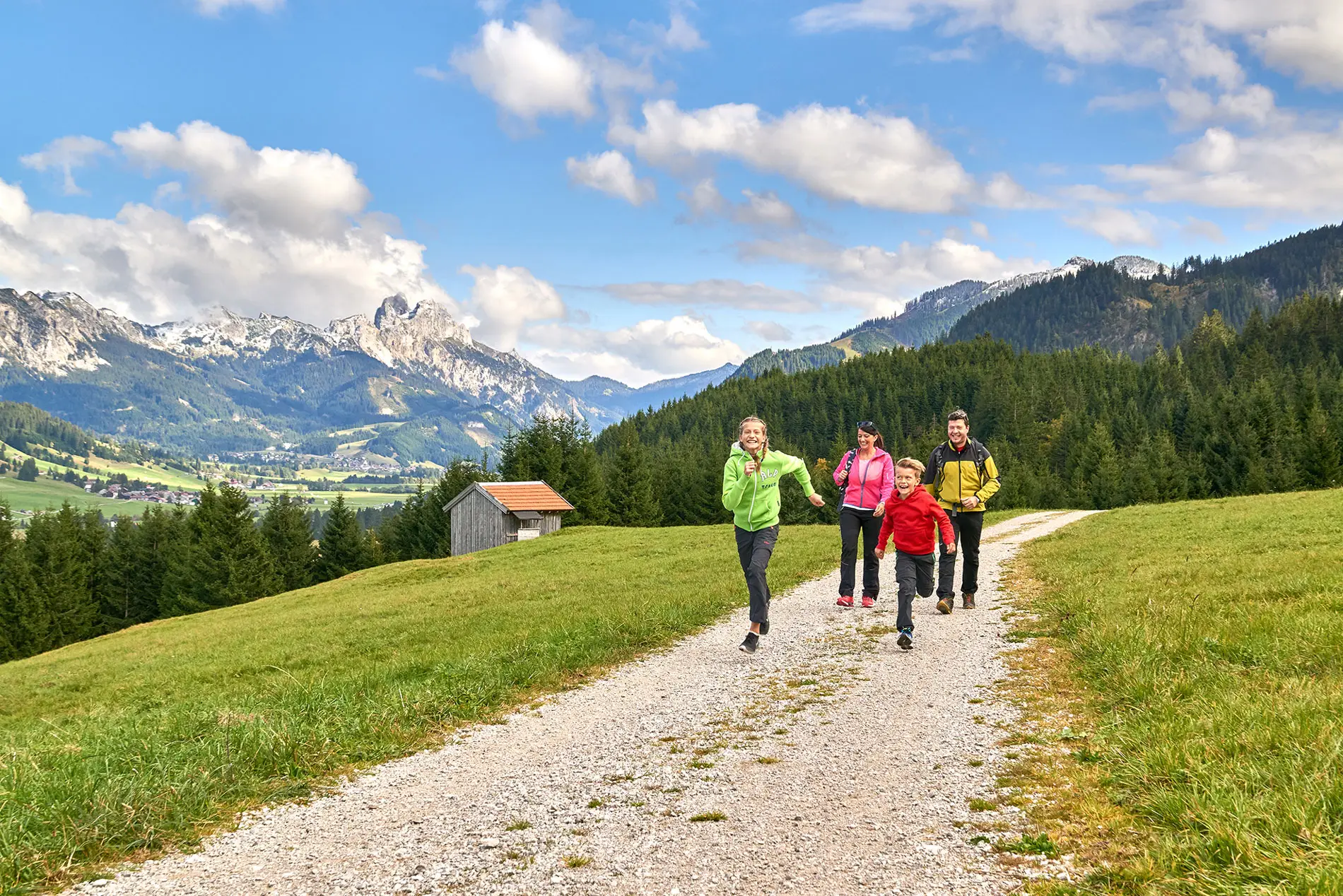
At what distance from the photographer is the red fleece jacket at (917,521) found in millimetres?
12656

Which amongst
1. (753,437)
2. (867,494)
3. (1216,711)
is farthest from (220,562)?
(1216,711)

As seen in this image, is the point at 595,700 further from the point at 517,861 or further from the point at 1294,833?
the point at 1294,833

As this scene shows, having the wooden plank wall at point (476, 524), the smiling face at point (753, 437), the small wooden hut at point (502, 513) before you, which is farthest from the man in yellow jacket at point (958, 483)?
the wooden plank wall at point (476, 524)

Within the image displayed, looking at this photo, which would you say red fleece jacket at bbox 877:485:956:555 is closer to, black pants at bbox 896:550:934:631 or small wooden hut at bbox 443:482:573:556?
black pants at bbox 896:550:934:631

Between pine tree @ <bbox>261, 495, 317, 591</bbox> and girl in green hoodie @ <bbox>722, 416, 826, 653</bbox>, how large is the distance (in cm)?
7535

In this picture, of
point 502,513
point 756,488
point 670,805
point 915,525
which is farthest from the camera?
point 502,513

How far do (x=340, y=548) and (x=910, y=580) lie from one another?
78.7m

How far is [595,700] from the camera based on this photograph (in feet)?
30.1

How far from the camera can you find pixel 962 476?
14.0 metres

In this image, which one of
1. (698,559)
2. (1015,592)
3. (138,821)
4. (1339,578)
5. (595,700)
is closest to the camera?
(138,821)

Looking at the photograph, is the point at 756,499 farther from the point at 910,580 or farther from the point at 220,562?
the point at 220,562

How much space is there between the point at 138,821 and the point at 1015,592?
15055 mm

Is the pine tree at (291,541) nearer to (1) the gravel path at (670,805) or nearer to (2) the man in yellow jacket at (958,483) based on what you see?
(2) the man in yellow jacket at (958,483)

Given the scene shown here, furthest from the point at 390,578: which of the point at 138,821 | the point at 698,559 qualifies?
the point at 138,821
